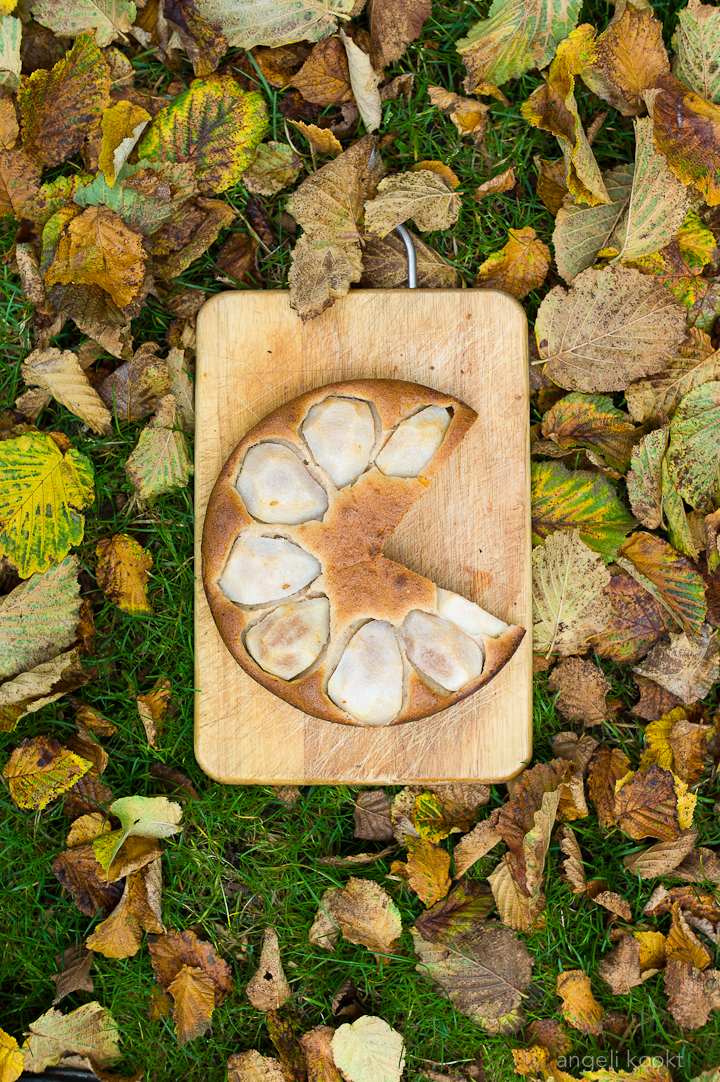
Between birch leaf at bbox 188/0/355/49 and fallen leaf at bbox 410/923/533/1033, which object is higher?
birch leaf at bbox 188/0/355/49

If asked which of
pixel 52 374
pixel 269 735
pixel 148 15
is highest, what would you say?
pixel 148 15

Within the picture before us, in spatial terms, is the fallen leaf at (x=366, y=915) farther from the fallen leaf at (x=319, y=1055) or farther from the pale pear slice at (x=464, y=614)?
the pale pear slice at (x=464, y=614)

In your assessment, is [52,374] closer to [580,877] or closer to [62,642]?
[62,642]

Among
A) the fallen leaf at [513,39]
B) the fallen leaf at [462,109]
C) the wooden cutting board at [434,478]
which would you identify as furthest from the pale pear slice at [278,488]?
the fallen leaf at [513,39]

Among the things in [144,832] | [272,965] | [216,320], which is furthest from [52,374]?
[272,965]

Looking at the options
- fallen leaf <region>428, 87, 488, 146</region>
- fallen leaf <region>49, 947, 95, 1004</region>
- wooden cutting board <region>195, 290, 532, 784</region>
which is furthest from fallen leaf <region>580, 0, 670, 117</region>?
fallen leaf <region>49, 947, 95, 1004</region>

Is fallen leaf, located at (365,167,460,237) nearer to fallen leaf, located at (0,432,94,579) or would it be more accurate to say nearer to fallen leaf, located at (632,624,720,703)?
fallen leaf, located at (0,432,94,579)
